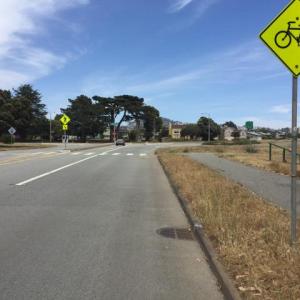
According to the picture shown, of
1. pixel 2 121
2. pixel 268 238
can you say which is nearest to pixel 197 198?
pixel 268 238

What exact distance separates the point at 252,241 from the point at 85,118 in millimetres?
143235

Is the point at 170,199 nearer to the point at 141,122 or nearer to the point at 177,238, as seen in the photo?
the point at 177,238

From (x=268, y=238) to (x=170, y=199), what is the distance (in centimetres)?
664

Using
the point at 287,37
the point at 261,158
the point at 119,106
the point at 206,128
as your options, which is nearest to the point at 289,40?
the point at 287,37

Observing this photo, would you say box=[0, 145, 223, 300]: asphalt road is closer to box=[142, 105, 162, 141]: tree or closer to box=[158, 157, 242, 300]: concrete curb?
box=[158, 157, 242, 300]: concrete curb

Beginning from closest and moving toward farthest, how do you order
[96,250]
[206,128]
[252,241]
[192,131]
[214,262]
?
[214,262] < [252,241] < [96,250] < [206,128] < [192,131]

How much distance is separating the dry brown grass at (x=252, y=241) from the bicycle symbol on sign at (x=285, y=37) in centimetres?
271

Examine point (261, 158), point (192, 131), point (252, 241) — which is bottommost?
point (261, 158)

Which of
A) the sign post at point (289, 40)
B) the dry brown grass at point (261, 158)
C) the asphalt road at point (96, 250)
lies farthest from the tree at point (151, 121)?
the sign post at point (289, 40)

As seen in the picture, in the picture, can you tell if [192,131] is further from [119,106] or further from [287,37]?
[287,37]

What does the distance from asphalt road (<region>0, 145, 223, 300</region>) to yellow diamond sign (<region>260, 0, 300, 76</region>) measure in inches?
117

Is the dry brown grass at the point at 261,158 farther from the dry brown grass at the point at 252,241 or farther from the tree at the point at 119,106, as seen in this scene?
the tree at the point at 119,106

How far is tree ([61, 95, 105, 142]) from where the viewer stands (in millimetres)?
149375

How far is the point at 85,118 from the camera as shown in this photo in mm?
149500
